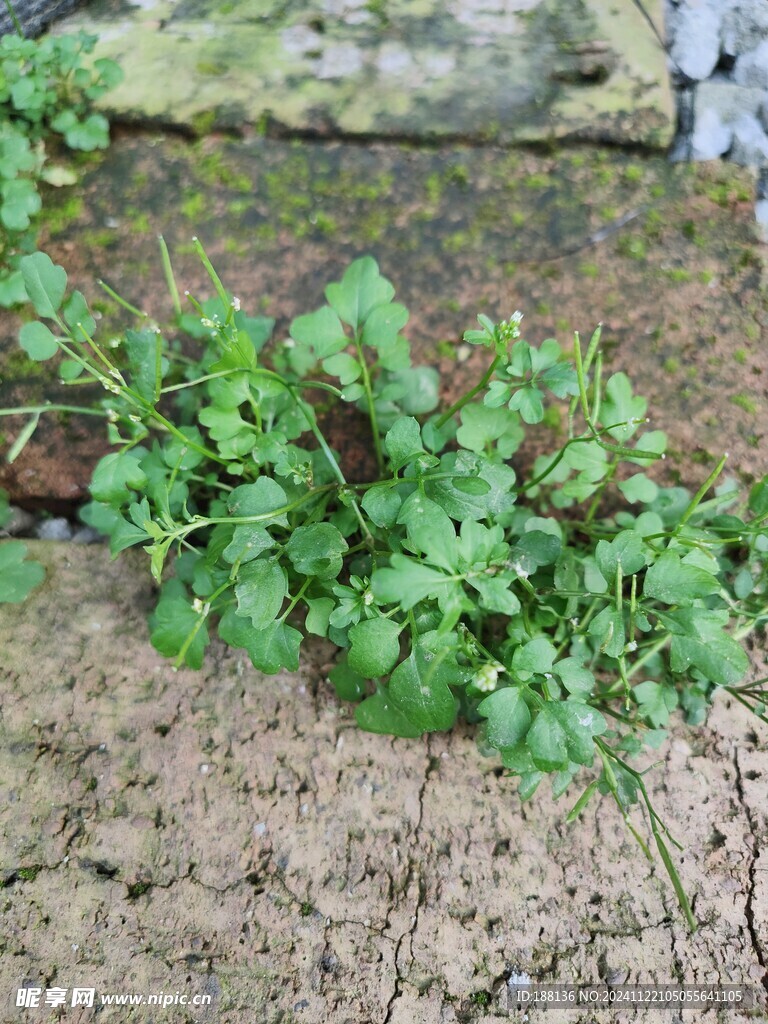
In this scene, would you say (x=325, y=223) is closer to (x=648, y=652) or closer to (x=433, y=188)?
(x=433, y=188)

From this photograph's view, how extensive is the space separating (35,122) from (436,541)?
1.84 metres

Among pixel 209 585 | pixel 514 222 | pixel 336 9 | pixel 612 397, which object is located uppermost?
pixel 336 9

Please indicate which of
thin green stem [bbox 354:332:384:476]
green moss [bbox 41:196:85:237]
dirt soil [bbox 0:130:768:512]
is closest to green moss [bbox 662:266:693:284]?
dirt soil [bbox 0:130:768:512]

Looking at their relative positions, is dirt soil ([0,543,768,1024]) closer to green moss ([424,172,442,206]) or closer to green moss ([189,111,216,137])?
green moss ([424,172,442,206])

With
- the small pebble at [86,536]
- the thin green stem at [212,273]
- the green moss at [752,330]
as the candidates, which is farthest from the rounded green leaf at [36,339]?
the green moss at [752,330]

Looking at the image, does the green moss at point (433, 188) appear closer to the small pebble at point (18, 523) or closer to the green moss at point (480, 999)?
the small pebble at point (18, 523)

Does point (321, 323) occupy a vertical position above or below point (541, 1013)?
above

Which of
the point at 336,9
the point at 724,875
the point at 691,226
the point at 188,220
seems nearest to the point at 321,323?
the point at 188,220

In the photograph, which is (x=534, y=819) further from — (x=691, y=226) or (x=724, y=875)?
(x=691, y=226)

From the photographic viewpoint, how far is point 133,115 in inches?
85.4

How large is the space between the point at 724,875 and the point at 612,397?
1.08 meters

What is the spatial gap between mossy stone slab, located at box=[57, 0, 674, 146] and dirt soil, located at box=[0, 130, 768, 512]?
0.08 m

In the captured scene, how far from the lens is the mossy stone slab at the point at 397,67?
7.07 feet

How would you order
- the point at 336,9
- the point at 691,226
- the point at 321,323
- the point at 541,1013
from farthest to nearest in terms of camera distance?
the point at 336,9, the point at 691,226, the point at 321,323, the point at 541,1013
